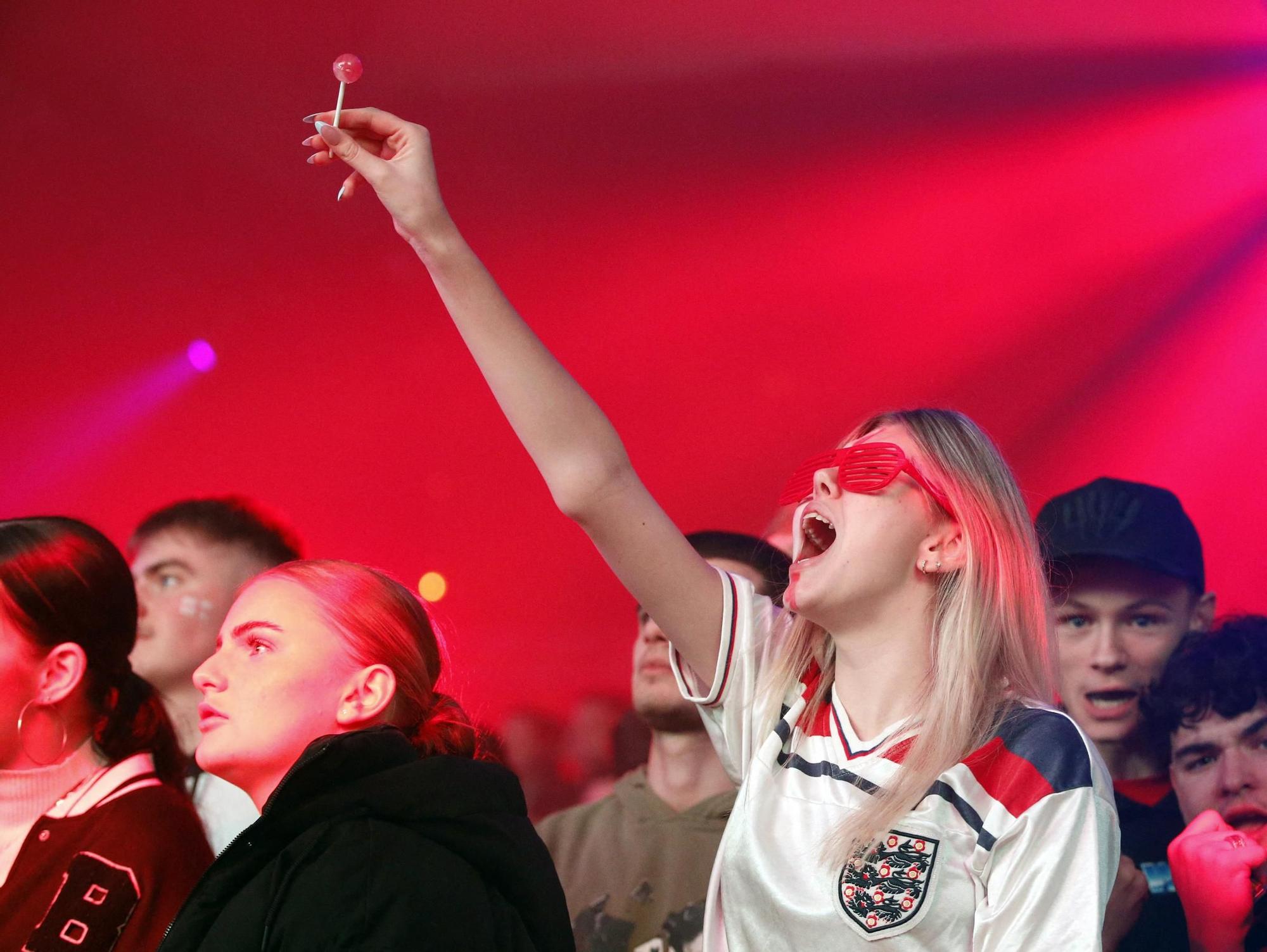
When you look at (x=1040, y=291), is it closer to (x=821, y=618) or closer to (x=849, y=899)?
(x=821, y=618)

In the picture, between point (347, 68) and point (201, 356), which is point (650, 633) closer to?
point (201, 356)

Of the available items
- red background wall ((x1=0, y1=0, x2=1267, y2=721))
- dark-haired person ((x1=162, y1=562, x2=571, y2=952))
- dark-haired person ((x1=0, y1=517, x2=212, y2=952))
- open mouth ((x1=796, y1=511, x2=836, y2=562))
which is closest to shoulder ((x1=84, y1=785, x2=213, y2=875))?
dark-haired person ((x1=0, y1=517, x2=212, y2=952))

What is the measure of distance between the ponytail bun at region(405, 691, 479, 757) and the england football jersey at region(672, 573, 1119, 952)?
0.38 m

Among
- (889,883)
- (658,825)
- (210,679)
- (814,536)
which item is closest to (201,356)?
(658,825)

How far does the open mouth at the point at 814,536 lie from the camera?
1.98m

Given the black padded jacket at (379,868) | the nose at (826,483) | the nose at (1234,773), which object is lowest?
the nose at (1234,773)

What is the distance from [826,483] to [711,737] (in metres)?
0.43

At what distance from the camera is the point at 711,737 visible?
6.66 ft

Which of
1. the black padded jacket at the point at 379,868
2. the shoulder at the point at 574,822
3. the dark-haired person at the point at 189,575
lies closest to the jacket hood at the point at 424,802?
the black padded jacket at the point at 379,868

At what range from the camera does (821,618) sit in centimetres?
185

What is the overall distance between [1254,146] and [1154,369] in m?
0.56

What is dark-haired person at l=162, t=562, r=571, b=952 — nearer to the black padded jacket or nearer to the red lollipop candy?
the black padded jacket

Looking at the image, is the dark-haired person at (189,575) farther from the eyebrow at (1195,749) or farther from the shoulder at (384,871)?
the eyebrow at (1195,749)

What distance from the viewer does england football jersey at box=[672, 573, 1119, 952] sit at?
1526 mm
